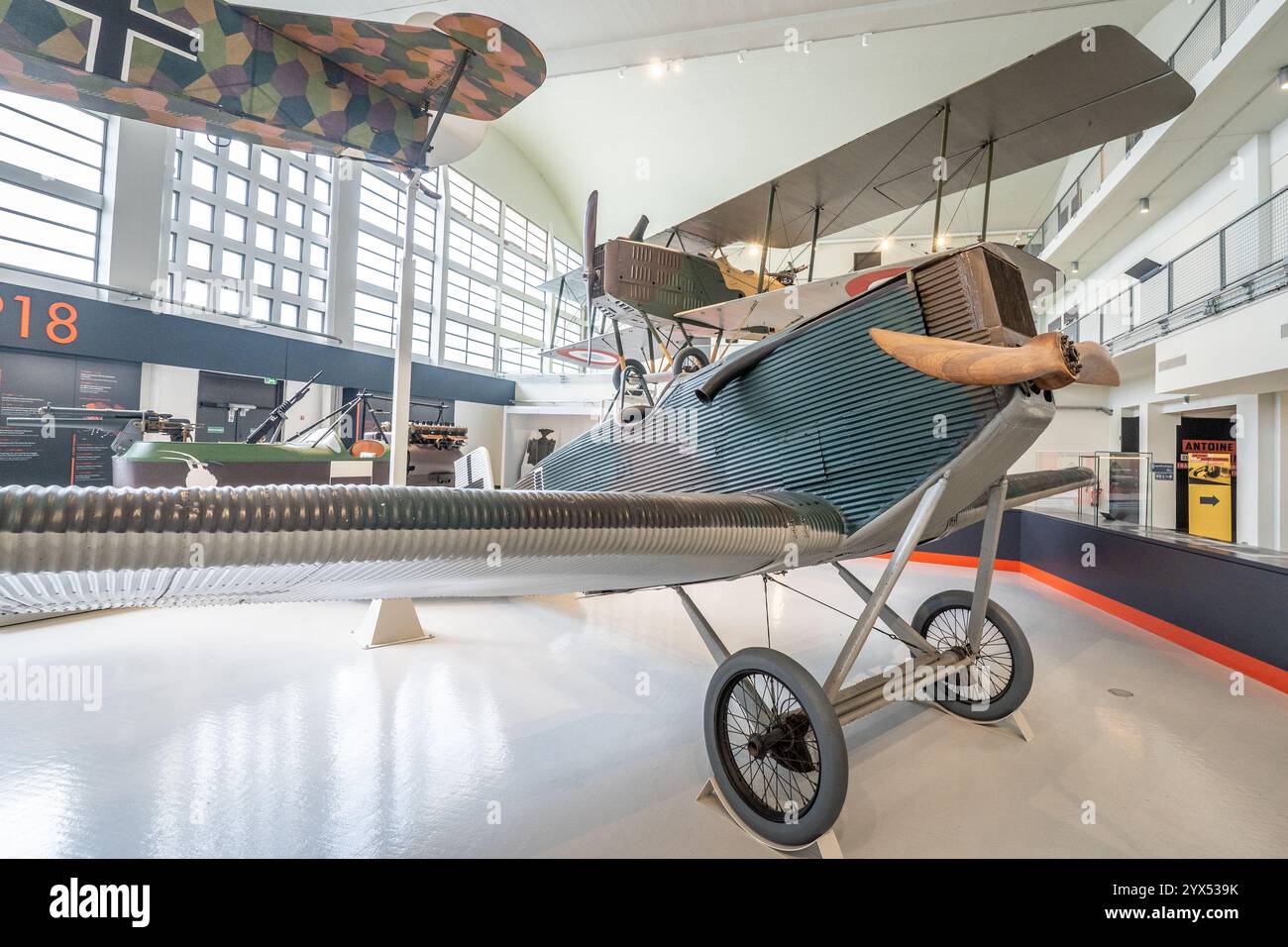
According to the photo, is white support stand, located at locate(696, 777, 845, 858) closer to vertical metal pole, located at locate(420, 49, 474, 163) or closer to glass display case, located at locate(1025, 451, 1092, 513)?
vertical metal pole, located at locate(420, 49, 474, 163)

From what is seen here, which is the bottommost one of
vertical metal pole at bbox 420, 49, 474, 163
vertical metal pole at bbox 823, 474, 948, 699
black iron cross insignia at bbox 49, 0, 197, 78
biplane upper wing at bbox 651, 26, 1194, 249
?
vertical metal pole at bbox 823, 474, 948, 699

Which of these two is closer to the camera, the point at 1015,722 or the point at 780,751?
the point at 780,751

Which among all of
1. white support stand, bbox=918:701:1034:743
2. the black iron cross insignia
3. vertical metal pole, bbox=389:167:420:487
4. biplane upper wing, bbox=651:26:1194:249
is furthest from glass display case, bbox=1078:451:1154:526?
the black iron cross insignia

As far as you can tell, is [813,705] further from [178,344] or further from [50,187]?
[50,187]

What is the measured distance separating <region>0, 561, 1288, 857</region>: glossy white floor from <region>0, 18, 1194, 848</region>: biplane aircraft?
0.36 m

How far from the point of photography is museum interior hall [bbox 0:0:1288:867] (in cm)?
174

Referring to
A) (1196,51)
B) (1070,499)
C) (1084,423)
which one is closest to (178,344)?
(1070,499)

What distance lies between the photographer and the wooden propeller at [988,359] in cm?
148

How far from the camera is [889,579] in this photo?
6.44 feet

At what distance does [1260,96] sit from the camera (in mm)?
6926

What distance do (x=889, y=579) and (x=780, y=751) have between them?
79 centimetres

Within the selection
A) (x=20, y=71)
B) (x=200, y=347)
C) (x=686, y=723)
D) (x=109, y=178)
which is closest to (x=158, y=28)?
(x=20, y=71)

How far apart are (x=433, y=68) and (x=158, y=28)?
1.13 m

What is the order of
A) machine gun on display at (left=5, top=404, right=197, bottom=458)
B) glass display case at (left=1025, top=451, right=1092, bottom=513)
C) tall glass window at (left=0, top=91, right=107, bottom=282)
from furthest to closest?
1. tall glass window at (left=0, top=91, right=107, bottom=282)
2. glass display case at (left=1025, top=451, right=1092, bottom=513)
3. machine gun on display at (left=5, top=404, right=197, bottom=458)
